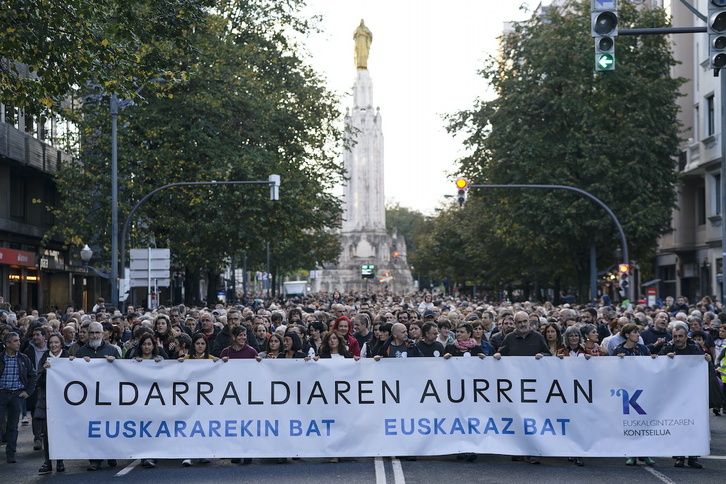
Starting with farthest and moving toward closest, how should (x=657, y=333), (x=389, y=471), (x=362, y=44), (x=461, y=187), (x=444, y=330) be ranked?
(x=362, y=44)
(x=461, y=187)
(x=657, y=333)
(x=444, y=330)
(x=389, y=471)

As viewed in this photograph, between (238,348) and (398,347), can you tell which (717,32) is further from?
(238,348)

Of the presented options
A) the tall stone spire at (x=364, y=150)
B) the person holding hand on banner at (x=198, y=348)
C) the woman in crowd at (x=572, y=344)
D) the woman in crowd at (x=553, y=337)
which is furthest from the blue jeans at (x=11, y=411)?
the tall stone spire at (x=364, y=150)

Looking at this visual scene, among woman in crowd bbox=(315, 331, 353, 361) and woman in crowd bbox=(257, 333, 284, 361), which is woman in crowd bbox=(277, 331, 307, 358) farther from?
woman in crowd bbox=(315, 331, 353, 361)

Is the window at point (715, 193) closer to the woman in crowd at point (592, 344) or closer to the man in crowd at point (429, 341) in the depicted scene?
the woman in crowd at point (592, 344)

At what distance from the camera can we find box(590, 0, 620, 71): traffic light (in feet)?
43.4

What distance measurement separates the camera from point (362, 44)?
12325cm

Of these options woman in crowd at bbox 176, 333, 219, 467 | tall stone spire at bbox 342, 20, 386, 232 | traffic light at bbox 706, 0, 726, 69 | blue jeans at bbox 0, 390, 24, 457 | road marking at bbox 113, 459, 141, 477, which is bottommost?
road marking at bbox 113, 459, 141, 477

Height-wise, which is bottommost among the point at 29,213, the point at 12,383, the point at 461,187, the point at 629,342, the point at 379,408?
the point at 379,408

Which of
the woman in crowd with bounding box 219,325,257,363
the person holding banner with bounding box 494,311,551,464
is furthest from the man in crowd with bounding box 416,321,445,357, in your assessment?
the woman in crowd with bounding box 219,325,257,363

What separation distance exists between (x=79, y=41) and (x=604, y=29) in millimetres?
7857

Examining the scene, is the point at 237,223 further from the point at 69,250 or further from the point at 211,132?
the point at 69,250

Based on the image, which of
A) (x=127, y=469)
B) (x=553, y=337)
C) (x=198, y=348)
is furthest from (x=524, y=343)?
(x=127, y=469)

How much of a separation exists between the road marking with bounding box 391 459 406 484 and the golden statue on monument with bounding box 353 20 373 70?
113500 millimetres

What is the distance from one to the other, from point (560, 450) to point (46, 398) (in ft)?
18.7
